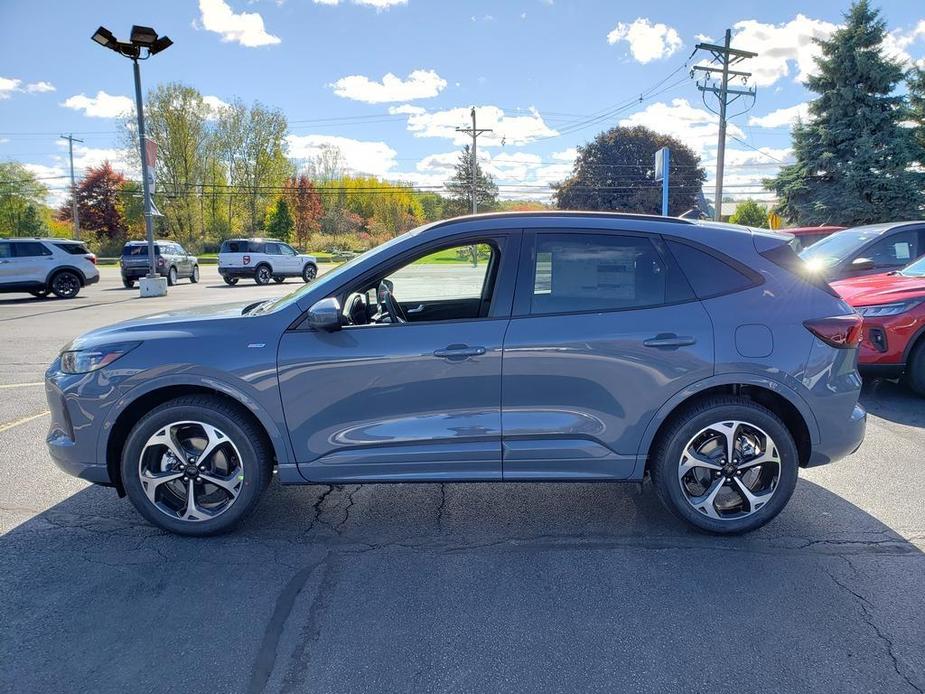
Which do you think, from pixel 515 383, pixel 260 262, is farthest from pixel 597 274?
pixel 260 262

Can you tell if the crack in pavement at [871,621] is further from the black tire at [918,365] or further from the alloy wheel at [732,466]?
the black tire at [918,365]

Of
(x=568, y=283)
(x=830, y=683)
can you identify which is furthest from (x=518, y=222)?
(x=830, y=683)

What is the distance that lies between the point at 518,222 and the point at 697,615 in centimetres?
214

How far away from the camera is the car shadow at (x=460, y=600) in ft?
7.68

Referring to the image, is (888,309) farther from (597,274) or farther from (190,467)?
(190,467)

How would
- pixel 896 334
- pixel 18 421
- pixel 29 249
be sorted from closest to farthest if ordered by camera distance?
pixel 18 421, pixel 896 334, pixel 29 249

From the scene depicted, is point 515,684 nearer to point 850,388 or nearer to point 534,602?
point 534,602

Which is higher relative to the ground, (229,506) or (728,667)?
(229,506)

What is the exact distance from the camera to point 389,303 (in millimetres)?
3938

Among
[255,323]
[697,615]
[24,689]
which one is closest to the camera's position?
[24,689]

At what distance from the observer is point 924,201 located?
905 inches

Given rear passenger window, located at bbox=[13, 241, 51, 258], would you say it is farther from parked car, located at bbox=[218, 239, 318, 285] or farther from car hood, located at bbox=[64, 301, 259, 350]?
car hood, located at bbox=[64, 301, 259, 350]

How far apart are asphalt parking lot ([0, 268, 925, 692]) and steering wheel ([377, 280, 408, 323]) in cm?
118

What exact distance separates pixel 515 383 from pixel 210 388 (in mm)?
1626
